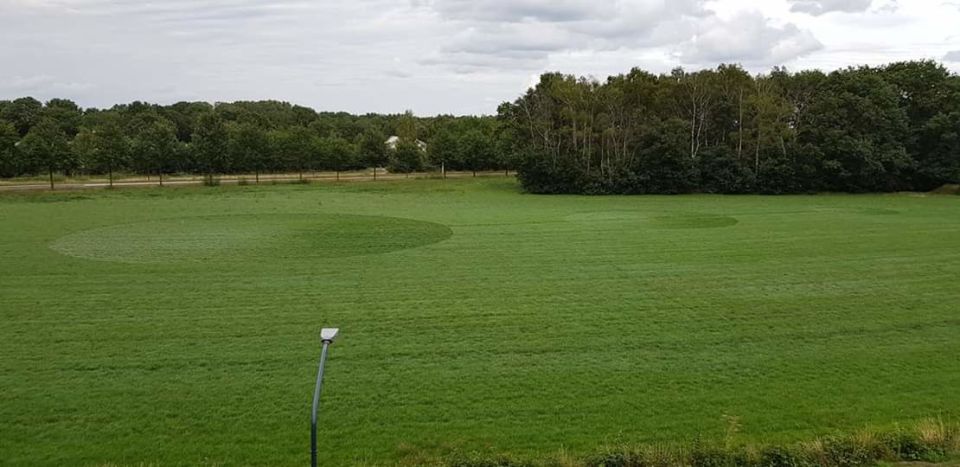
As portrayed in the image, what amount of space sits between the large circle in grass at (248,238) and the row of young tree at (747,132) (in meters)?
21.8

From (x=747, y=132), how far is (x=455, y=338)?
4163 centimetres

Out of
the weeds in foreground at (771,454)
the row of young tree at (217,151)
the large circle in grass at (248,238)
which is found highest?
the row of young tree at (217,151)

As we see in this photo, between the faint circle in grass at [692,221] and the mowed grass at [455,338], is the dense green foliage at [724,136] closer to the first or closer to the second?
the faint circle in grass at [692,221]

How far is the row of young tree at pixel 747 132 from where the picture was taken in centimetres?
4788

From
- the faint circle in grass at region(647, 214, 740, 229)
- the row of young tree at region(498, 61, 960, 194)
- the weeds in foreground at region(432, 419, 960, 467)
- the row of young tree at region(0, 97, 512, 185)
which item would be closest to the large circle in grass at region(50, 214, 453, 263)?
the faint circle in grass at region(647, 214, 740, 229)

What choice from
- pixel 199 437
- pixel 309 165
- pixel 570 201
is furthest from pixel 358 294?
pixel 309 165

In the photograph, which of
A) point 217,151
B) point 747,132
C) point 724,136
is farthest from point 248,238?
point 724,136

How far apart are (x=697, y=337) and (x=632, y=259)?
8537 mm

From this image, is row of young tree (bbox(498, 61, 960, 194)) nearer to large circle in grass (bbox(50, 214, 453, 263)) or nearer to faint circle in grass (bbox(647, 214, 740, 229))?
faint circle in grass (bbox(647, 214, 740, 229))

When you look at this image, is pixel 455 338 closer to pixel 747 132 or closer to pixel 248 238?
pixel 248 238

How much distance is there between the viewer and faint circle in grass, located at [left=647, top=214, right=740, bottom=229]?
31.1 m

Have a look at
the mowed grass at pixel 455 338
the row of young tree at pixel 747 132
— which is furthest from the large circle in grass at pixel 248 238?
the row of young tree at pixel 747 132

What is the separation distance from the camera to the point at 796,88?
50781 mm

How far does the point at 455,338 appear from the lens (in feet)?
47.4
